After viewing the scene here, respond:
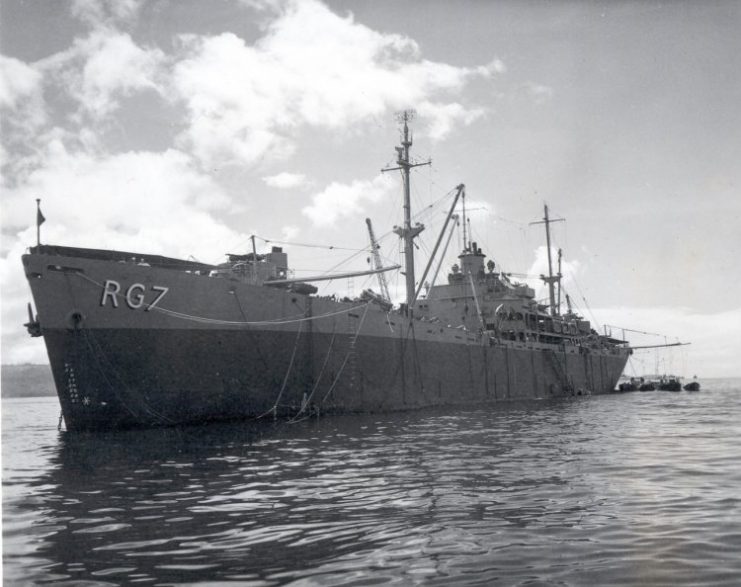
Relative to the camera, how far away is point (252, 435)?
17.3m

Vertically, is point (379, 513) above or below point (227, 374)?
below

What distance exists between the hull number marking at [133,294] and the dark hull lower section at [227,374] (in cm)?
82

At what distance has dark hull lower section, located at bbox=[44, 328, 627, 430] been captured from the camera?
61.0 ft

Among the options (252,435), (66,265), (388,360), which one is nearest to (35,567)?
(252,435)

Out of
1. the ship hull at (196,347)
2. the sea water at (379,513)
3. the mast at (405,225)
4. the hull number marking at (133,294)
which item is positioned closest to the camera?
the sea water at (379,513)

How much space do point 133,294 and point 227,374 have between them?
3.95m

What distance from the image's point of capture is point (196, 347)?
19.8 m

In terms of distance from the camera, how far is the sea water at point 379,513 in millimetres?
5570

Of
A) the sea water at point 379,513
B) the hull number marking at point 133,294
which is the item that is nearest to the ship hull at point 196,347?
the hull number marking at point 133,294

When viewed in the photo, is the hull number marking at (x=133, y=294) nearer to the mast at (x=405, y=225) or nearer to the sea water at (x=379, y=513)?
the sea water at (x=379, y=513)

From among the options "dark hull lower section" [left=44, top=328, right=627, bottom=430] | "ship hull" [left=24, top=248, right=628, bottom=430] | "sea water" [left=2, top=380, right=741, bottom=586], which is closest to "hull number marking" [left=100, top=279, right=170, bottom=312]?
"ship hull" [left=24, top=248, right=628, bottom=430]

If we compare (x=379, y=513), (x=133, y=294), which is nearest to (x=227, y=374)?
(x=133, y=294)

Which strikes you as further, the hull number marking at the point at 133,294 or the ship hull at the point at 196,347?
the hull number marking at the point at 133,294

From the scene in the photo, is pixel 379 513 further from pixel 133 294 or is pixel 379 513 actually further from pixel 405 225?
pixel 405 225
